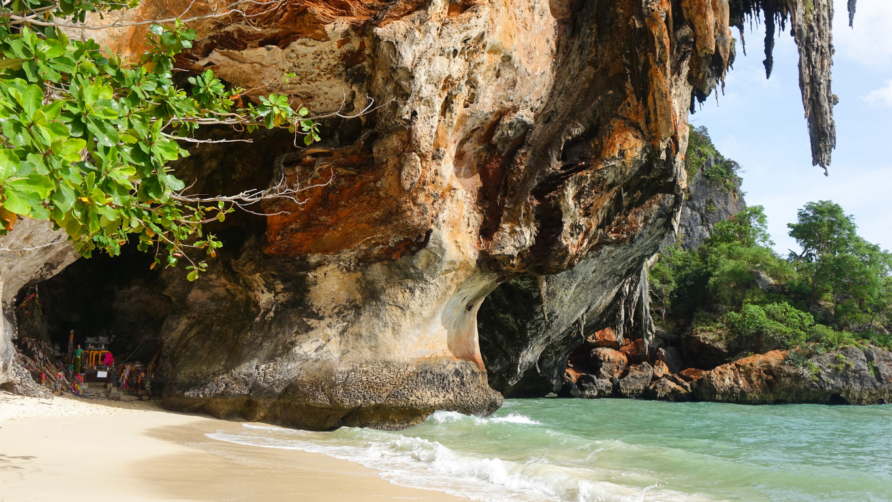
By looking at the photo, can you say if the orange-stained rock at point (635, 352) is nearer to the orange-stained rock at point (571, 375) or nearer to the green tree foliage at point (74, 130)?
the orange-stained rock at point (571, 375)

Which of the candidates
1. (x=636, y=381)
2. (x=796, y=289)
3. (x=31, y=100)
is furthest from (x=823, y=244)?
(x=31, y=100)

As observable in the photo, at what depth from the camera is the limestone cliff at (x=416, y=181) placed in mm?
7254

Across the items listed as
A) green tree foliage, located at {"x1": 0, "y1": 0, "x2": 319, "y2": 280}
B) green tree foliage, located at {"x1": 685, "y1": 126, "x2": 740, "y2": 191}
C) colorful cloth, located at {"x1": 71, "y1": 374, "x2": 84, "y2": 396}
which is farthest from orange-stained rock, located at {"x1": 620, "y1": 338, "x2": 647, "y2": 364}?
green tree foliage, located at {"x1": 0, "y1": 0, "x2": 319, "y2": 280}

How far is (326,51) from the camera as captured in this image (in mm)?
7078

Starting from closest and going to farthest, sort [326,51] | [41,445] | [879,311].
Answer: [41,445] < [326,51] < [879,311]

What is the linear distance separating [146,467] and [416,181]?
4786 millimetres

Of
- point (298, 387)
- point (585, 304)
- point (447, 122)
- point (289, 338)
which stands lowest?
point (298, 387)

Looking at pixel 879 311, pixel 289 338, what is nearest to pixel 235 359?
pixel 289 338

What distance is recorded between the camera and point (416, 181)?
25.3ft

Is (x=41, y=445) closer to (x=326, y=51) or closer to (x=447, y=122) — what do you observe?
(x=326, y=51)

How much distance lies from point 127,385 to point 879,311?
2680cm

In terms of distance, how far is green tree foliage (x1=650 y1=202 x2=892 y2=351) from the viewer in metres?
21.5

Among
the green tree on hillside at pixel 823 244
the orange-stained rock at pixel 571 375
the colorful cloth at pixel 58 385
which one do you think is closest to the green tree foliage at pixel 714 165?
the green tree on hillside at pixel 823 244

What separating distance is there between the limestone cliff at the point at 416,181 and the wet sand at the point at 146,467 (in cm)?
252
